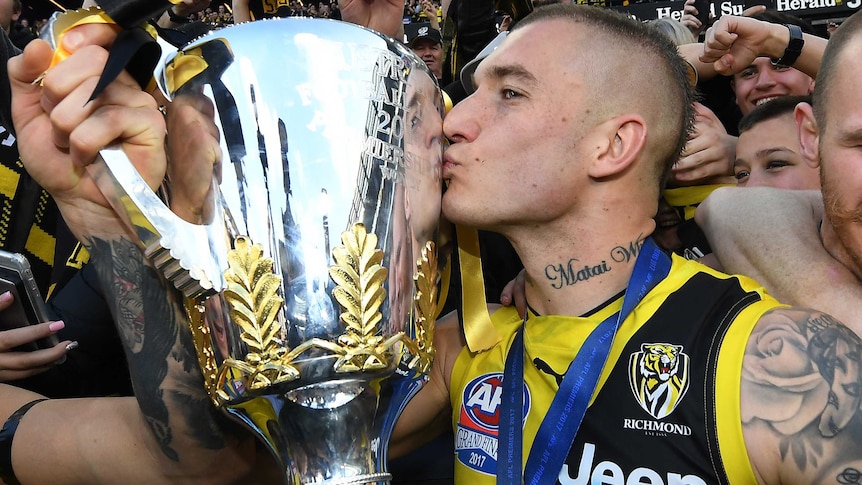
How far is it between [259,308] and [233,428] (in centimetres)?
44

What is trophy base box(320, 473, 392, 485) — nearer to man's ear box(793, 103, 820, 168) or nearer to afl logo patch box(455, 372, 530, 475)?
afl logo patch box(455, 372, 530, 475)

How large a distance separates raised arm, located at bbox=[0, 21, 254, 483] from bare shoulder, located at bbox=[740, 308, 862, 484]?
0.94 m

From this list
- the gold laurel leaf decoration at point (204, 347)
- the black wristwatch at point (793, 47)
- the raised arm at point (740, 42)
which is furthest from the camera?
the black wristwatch at point (793, 47)

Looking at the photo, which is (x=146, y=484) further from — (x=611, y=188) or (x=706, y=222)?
(x=706, y=222)

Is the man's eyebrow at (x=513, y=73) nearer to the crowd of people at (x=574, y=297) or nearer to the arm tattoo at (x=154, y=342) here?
the crowd of people at (x=574, y=297)

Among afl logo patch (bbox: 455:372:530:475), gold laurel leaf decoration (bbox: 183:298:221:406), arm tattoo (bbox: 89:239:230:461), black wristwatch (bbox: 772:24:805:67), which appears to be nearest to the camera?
gold laurel leaf decoration (bbox: 183:298:221:406)

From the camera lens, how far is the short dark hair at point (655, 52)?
178 centimetres

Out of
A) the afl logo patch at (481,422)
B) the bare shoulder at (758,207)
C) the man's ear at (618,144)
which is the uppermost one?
the man's ear at (618,144)

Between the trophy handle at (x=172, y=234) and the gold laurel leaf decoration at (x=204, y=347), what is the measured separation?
0.06 metres

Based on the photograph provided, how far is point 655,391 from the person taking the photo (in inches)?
57.2

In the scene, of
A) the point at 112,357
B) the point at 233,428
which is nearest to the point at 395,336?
the point at 233,428

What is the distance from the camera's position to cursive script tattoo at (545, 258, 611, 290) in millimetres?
1698

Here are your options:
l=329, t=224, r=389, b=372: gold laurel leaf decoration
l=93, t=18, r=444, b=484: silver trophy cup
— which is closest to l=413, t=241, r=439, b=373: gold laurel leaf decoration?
l=93, t=18, r=444, b=484: silver trophy cup

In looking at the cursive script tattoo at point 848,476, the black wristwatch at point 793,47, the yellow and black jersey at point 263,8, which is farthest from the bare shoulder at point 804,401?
the yellow and black jersey at point 263,8
